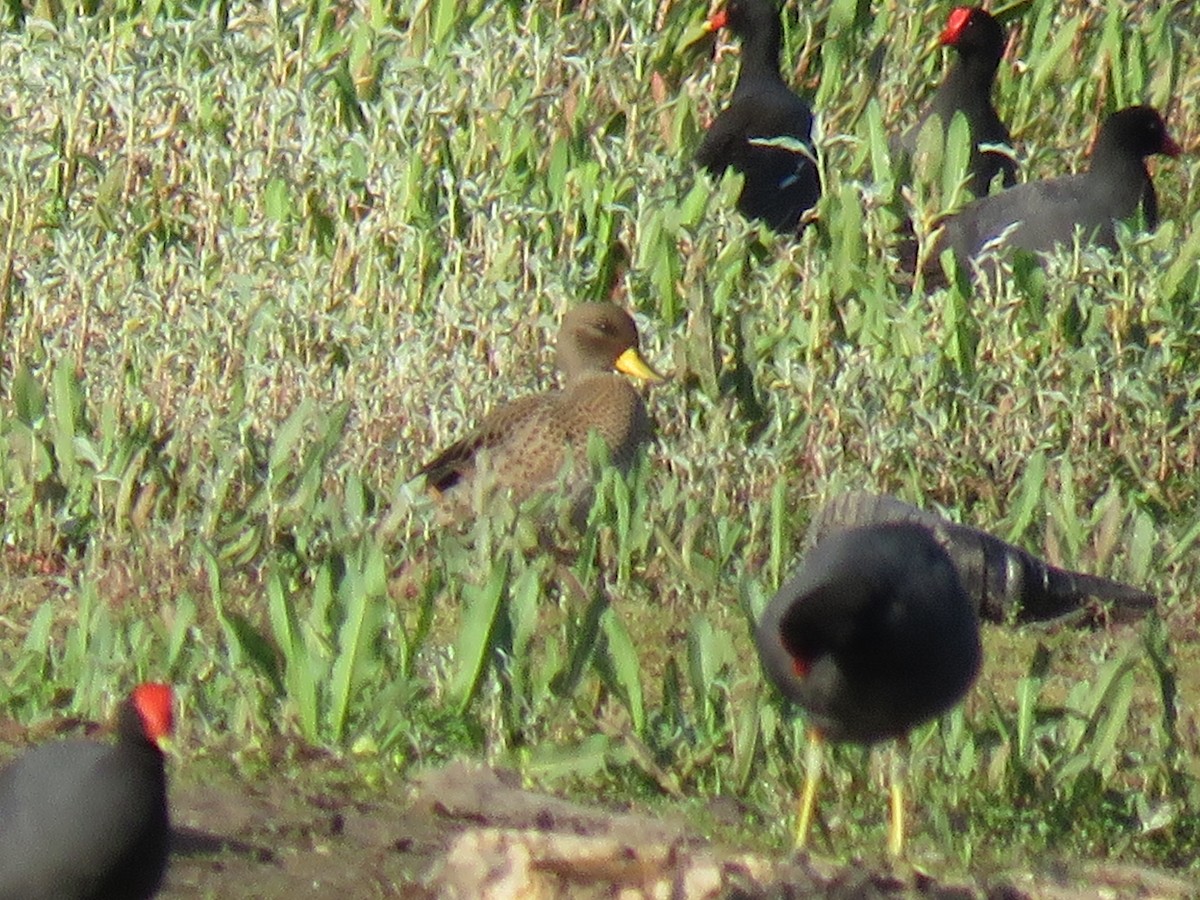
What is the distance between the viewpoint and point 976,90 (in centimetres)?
1108

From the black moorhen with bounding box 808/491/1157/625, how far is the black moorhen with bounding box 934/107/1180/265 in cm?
289

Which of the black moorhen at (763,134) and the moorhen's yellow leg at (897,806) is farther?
the black moorhen at (763,134)

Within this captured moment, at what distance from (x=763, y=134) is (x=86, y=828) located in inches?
263

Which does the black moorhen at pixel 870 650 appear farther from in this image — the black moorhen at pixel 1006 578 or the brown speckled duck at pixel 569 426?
the brown speckled duck at pixel 569 426

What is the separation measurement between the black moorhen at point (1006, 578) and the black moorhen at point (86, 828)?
9.65ft

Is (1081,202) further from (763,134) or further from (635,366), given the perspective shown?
(635,366)

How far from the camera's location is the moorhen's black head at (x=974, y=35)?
36.5 feet

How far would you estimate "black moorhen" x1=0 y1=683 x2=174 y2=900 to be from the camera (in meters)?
4.25

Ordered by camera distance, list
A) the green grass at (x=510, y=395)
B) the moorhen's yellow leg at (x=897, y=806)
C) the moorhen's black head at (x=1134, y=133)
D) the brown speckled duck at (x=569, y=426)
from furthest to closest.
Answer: the moorhen's black head at (x=1134, y=133)
the brown speckled duck at (x=569, y=426)
the green grass at (x=510, y=395)
the moorhen's yellow leg at (x=897, y=806)

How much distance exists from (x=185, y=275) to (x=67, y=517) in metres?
1.62

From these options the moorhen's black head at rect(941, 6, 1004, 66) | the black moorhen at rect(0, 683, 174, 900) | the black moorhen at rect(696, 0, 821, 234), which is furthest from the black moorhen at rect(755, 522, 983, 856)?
the moorhen's black head at rect(941, 6, 1004, 66)

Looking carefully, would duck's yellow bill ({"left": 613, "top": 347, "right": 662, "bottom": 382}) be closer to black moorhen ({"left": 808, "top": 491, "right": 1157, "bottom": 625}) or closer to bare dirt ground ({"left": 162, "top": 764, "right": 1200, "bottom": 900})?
black moorhen ({"left": 808, "top": 491, "right": 1157, "bottom": 625})

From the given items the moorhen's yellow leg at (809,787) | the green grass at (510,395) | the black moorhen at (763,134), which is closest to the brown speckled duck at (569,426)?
the green grass at (510,395)

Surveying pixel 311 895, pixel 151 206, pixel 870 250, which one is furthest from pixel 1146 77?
pixel 311 895
